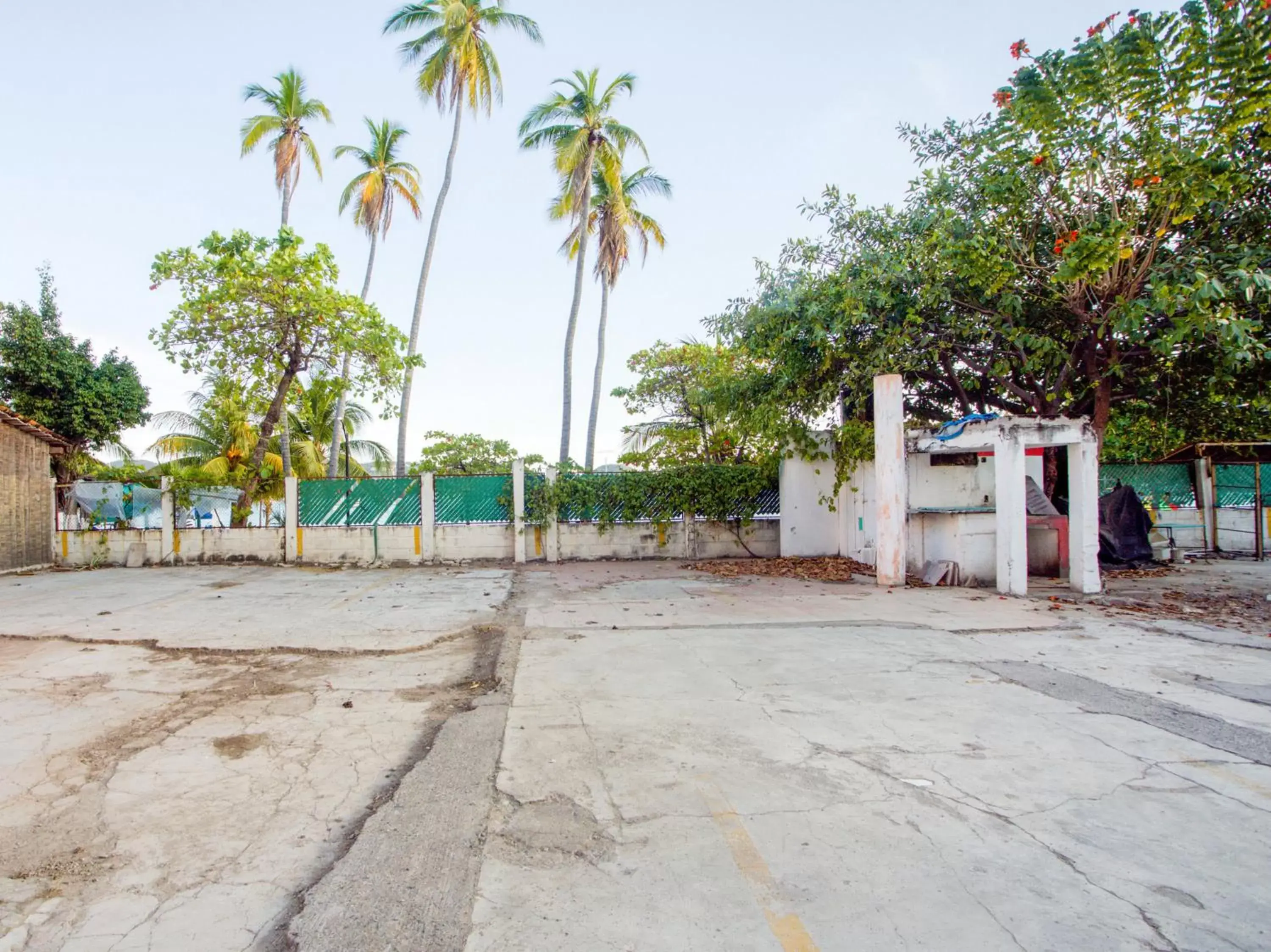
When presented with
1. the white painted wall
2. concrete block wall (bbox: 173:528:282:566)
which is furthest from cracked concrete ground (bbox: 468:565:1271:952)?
concrete block wall (bbox: 173:528:282:566)

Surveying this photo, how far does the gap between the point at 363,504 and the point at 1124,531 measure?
49.3 feet

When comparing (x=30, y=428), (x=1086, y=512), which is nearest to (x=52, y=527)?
(x=30, y=428)

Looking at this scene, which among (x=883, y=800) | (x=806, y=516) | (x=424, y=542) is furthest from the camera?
(x=424, y=542)

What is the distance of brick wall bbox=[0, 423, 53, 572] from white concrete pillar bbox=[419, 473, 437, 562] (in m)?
7.94

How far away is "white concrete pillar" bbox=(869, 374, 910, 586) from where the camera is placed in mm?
10305

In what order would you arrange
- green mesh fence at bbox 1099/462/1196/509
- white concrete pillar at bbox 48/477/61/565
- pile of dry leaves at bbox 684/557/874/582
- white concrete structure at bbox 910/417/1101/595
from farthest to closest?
green mesh fence at bbox 1099/462/1196/509 < white concrete pillar at bbox 48/477/61/565 < pile of dry leaves at bbox 684/557/874/582 < white concrete structure at bbox 910/417/1101/595

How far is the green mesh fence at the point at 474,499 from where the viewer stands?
14.6 m

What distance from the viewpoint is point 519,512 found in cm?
1449

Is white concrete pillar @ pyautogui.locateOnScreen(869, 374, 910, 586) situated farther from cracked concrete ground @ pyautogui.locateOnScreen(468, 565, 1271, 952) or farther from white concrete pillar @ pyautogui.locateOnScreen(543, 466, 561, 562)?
white concrete pillar @ pyautogui.locateOnScreen(543, 466, 561, 562)

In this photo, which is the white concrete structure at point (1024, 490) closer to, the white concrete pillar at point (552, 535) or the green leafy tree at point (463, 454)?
the white concrete pillar at point (552, 535)

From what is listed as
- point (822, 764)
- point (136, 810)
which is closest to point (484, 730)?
point (136, 810)

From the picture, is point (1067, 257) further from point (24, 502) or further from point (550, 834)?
point (24, 502)

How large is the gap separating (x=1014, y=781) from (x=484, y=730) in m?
2.87

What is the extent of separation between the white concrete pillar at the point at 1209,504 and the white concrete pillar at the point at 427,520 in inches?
649
